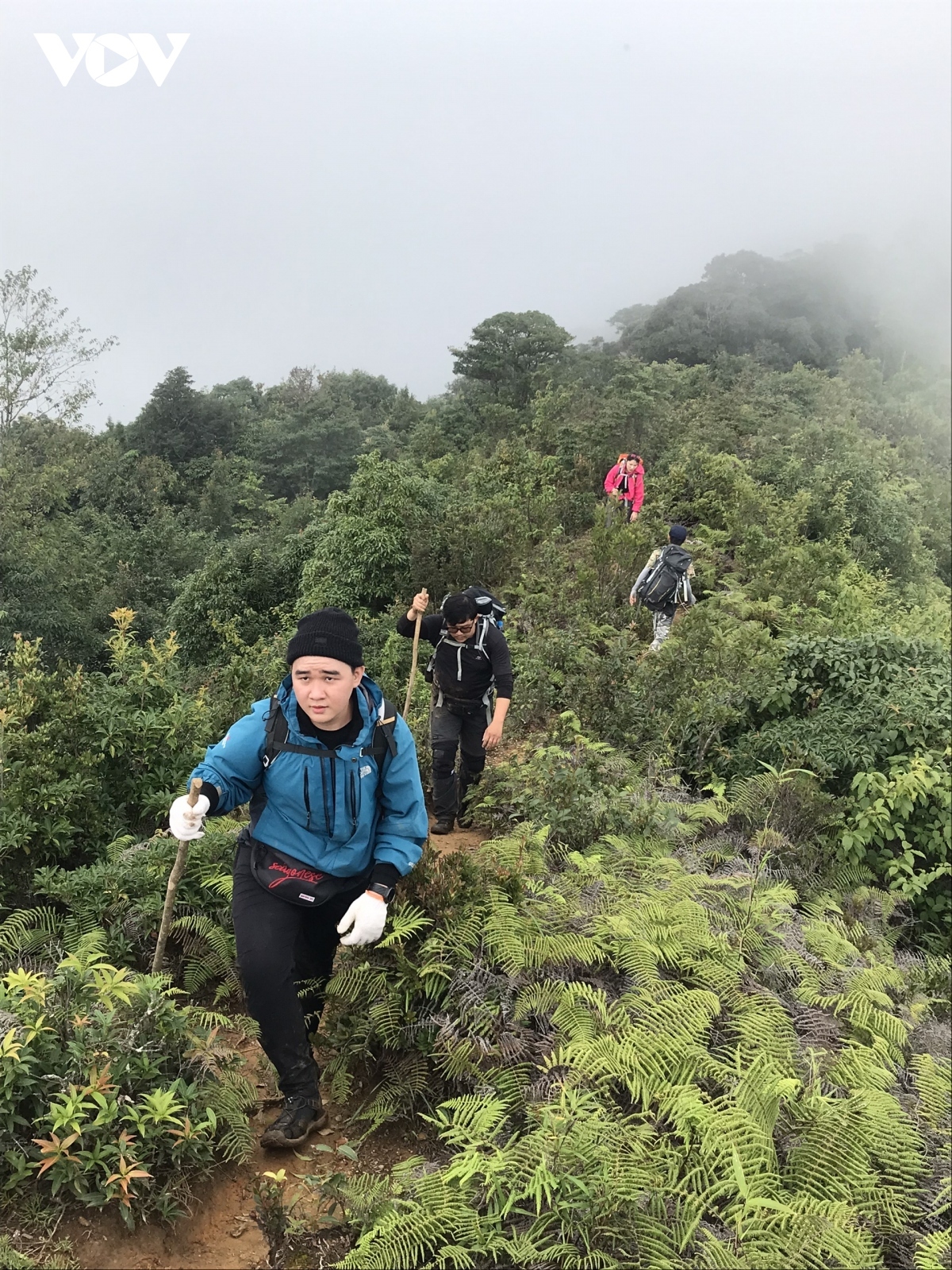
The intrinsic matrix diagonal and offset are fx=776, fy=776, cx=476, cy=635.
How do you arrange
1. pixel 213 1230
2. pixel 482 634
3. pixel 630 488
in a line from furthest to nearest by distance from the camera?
pixel 630 488, pixel 482 634, pixel 213 1230

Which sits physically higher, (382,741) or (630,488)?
(630,488)

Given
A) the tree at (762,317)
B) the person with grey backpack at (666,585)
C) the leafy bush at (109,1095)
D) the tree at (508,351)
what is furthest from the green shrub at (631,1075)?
the tree at (762,317)

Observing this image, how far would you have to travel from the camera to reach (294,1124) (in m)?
2.92

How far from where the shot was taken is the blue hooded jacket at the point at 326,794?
2.88m

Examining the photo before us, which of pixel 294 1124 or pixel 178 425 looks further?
pixel 178 425

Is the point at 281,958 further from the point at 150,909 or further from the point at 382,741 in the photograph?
the point at 150,909

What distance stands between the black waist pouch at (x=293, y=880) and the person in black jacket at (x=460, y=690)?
2.42 metres

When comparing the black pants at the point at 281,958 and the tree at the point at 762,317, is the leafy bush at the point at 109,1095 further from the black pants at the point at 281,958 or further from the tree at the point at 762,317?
the tree at the point at 762,317

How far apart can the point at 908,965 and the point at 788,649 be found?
125 inches

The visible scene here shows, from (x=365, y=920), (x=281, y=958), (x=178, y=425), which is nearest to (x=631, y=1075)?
(x=365, y=920)

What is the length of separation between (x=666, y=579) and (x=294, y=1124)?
7.25m

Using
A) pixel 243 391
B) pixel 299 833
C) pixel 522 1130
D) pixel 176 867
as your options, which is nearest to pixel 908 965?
pixel 522 1130

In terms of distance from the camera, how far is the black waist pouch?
294cm

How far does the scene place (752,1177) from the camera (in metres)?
2.55
